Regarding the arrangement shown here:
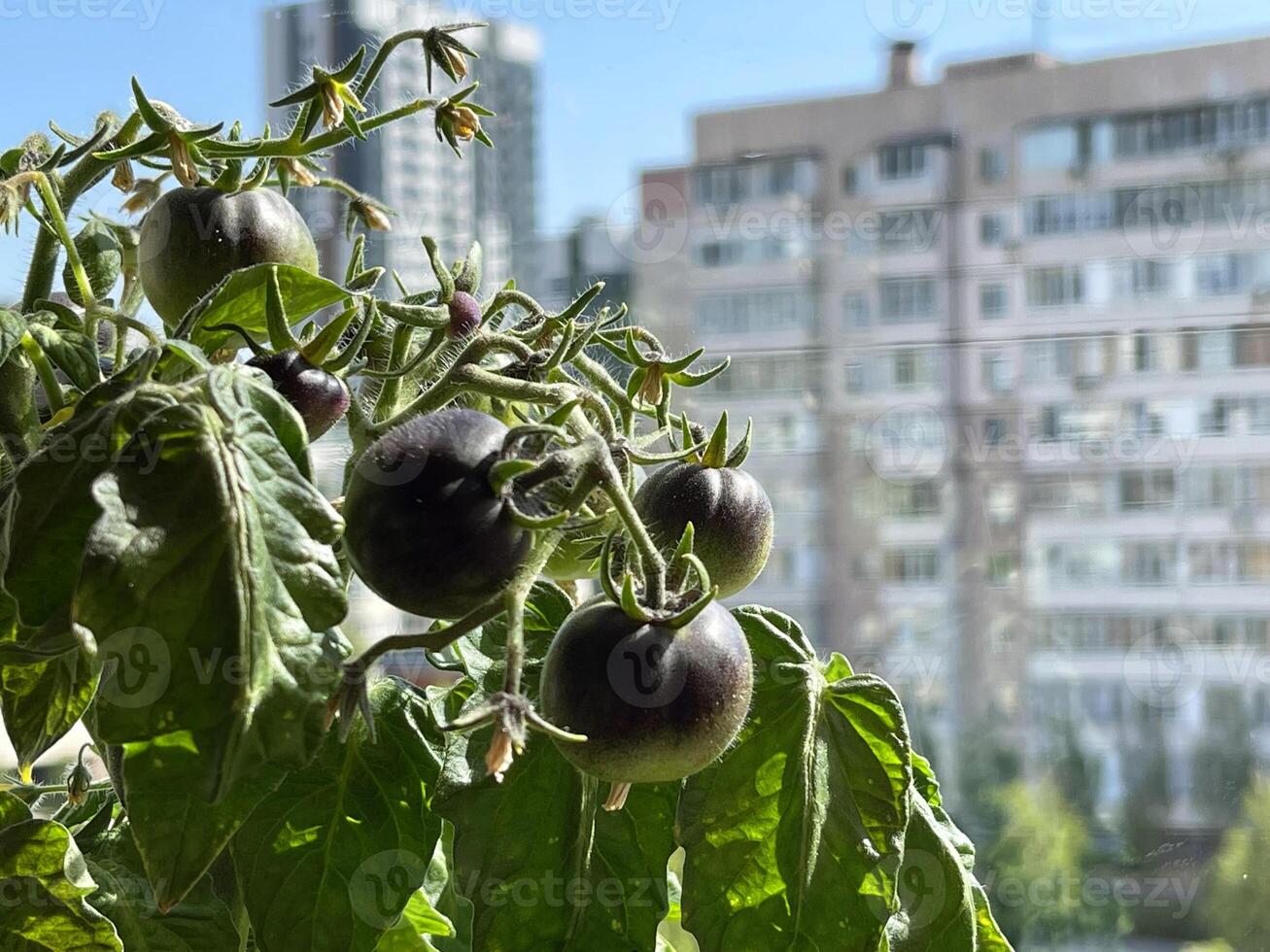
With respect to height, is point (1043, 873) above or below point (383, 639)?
below

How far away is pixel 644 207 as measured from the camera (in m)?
2.01

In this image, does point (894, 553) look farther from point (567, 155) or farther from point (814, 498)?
point (567, 155)

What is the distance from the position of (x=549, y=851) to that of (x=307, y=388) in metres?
0.14

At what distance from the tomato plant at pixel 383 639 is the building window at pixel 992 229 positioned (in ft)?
6.14

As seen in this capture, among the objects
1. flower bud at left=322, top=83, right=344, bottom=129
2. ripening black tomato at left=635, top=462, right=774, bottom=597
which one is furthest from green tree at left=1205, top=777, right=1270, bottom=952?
flower bud at left=322, top=83, right=344, bottom=129

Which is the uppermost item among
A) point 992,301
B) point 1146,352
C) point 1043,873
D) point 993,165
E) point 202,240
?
point 993,165

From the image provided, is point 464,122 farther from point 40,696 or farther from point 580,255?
point 580,255

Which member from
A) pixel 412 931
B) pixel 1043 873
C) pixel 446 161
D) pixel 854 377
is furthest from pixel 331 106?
pixel 854 377

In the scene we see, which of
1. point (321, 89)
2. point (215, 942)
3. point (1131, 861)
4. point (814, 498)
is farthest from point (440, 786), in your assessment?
A: point (814, 498)

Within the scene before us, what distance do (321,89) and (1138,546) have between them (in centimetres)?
191

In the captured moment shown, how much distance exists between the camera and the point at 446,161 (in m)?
1.79

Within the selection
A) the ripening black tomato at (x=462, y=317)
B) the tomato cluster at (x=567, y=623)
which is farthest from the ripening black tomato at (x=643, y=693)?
the ripening black tomato at (x=462, y=317)

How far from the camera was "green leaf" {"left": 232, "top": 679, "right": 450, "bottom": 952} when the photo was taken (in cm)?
31

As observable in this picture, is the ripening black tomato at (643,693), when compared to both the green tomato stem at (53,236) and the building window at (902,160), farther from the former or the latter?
the building window at (902,160)
